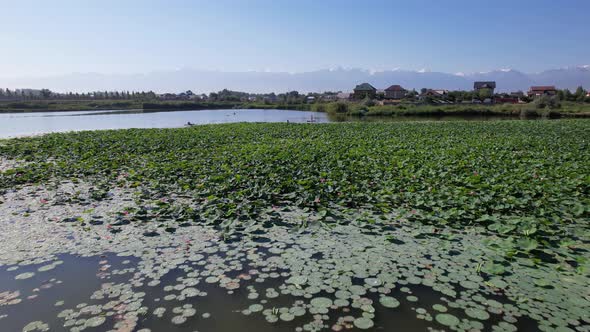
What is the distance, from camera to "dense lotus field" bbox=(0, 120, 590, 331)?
370 cm

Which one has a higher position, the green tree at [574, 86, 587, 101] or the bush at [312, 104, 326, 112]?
the green tree at [574, 86, 587, 101]

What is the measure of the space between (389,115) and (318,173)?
166 feet

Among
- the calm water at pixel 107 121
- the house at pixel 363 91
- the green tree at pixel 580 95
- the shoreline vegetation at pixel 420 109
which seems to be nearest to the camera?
the calm water at pixel 107 121

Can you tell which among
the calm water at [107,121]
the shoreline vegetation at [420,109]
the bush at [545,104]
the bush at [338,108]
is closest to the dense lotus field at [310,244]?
the calm water at [107,121]

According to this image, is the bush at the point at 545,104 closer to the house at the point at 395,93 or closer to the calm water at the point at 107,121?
the calm water at the point at 107,121

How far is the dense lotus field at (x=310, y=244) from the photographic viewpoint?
3.70m

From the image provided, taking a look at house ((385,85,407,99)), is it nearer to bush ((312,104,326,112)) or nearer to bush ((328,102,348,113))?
bush ((312,104,326,112))

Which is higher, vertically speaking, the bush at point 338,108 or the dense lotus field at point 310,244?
the bush at point 338,108

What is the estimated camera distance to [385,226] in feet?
19.4

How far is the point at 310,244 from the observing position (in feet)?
17.4

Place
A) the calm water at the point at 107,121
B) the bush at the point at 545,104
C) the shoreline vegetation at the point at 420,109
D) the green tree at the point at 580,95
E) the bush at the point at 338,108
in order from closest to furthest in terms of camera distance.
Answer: the calm water at the point at 107,121
the shoreline vegetation at the point at 420,109
the bush at the point at 545,104
the bush at the point at 338,108
the green tree at the point at 580,95

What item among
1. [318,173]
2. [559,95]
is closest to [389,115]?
[559,95]

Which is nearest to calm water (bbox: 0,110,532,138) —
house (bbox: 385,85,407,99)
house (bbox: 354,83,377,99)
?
house (bbox: 354,83,377,99)

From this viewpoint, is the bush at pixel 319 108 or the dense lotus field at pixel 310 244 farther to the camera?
the bush at pixel 319 108
